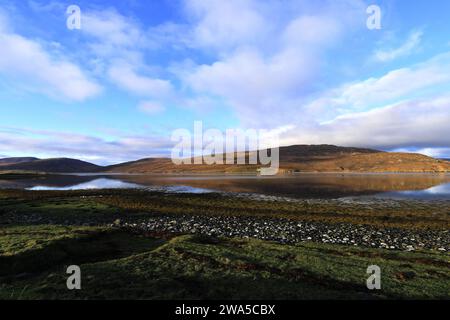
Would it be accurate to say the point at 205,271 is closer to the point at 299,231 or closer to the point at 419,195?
the point at 299,231

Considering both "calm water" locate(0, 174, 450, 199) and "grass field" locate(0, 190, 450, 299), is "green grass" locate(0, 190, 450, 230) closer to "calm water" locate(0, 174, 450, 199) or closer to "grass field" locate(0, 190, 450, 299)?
"grass field" locate(0, 190, 450, 299)

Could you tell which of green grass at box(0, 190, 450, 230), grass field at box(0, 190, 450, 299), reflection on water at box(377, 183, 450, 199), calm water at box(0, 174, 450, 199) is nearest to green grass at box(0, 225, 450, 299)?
grass field at box(0, 190, 450, 299)

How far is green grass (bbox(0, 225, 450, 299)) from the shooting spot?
380 inches

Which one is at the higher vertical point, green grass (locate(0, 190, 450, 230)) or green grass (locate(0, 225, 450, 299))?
green grass (locate(0, 225, 450, 299))

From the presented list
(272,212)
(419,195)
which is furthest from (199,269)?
(419,195)

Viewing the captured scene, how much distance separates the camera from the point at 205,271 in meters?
11.7

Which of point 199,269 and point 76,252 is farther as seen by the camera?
point 76,252

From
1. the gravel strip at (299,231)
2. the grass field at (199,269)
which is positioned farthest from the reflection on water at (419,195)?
the grass field at (199,269)

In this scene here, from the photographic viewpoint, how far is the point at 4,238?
1709 cm

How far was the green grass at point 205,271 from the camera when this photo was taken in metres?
9.64

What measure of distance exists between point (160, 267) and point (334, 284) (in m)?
6.99

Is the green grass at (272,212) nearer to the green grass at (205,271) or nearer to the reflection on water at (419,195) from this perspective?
the reflection on water at (419,195)
